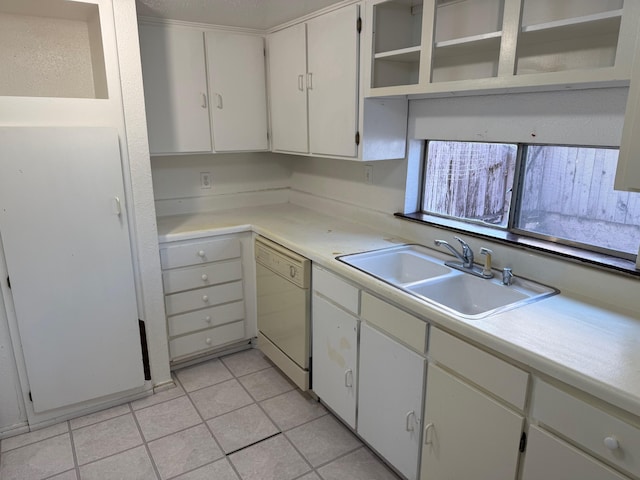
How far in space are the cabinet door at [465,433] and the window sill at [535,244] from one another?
0.67 meters

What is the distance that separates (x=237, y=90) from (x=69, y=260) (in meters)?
1.48

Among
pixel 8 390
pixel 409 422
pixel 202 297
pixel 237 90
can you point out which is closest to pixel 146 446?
pixel 8 390

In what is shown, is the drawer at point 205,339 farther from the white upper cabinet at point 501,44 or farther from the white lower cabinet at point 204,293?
the white upper cabinet at point 501,44

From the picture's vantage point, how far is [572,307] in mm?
1565

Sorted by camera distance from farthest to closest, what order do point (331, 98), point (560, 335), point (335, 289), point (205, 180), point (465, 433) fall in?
point (205, 180), point (331, 98), point (335, 289), point (465, 433), point (560, 335)

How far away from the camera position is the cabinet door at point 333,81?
2.26 meters

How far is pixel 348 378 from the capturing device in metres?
2.11

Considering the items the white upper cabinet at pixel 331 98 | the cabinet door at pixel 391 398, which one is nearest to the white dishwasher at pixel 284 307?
the cabinet door at pixel 391 398

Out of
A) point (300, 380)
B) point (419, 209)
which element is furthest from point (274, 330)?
point (419, 209)

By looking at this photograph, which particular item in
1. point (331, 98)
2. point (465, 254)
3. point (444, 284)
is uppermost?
point (331, 98)

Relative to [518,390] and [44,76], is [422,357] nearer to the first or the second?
[518,390]

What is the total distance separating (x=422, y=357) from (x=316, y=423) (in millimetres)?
945

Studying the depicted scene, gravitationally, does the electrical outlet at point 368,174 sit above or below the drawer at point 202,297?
above

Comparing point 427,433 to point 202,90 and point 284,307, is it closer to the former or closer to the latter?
point 284,307
